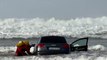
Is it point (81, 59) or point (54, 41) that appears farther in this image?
point (54, 41)

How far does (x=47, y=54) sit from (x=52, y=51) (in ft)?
1.37

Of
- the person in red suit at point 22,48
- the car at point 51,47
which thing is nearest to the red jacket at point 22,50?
the person in red suit at point 22,48

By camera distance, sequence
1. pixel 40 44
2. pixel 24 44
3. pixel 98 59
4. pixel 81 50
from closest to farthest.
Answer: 1. pixel 98 59
2. pixel 40 44
3. pixel 24 44
4. pixel 81 50

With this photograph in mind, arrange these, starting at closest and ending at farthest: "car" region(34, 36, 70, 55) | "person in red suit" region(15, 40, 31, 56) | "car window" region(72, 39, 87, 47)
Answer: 1. "car" region(34, 36, 70, 55)
2. "person in red suit" region(15, 40, 31, 56)
3. "car window" region(72, 39, 87, 47)

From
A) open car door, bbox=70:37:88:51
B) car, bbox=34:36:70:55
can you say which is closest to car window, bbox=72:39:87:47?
open car door, bbox=70:37:88:51

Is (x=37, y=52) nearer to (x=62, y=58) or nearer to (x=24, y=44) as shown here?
(x=24, y=44)

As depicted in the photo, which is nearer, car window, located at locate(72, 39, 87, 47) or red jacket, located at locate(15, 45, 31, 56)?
red jacket, located at locate(15, 45, 31, 56)

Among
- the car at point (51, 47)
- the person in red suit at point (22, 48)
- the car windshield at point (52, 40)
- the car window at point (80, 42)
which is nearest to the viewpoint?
the car at point (51, 47)

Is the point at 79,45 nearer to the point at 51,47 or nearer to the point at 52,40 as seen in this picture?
the point at 52,40

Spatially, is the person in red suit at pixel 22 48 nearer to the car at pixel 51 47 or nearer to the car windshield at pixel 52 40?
the car at pixel 51 47

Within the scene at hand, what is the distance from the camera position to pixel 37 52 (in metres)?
29.4

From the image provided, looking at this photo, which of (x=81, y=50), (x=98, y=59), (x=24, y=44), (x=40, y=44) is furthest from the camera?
(x=81, y=50)

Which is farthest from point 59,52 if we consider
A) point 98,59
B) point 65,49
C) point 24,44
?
point 98,59

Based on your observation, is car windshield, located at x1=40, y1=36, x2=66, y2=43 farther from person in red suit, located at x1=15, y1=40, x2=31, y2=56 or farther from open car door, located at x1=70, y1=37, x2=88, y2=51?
open car door, located at x1=70, y1=37, x2=88, y2=51
